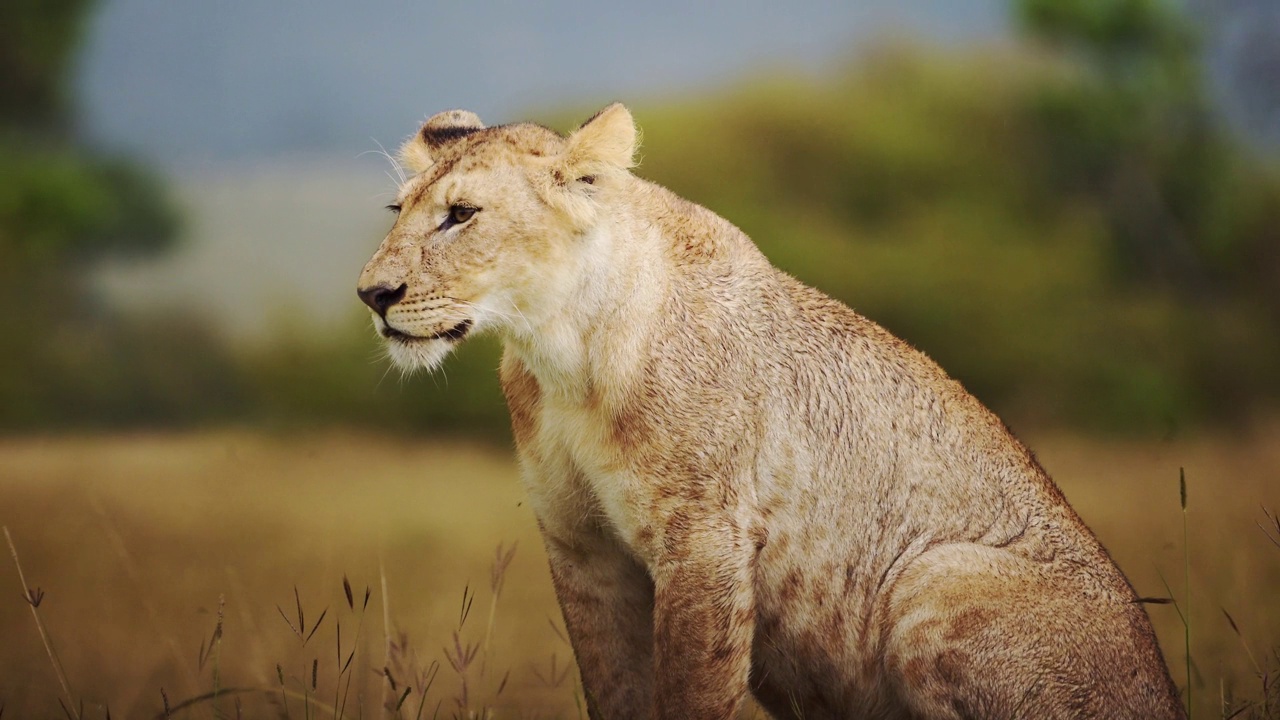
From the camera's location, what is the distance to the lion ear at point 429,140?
6367mm

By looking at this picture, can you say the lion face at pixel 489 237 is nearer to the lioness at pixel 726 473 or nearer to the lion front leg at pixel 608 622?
the lioness at pixel 726 473

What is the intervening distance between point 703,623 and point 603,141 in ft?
7.54

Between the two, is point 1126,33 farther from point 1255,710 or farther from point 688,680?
point 688,680

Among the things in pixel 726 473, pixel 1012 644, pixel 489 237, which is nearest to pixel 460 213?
pixel 489 237

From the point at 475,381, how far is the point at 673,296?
12584 millimetres

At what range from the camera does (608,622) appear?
6258 millimetres

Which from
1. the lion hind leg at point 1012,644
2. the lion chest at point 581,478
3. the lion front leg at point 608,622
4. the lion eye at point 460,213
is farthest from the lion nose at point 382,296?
the lion hind leg at point 1012,644

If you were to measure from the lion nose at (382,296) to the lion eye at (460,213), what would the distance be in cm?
41

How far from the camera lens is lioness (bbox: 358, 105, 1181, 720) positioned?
5.71m

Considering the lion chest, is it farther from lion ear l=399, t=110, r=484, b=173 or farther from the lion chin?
lion ear l=399, t=110, r=484, b=173

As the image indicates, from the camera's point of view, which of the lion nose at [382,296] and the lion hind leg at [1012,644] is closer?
the lion nose at [382,296]

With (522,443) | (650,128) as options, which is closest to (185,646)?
(522,443)

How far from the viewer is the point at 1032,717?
566 cm

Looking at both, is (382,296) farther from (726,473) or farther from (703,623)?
(703,623)
